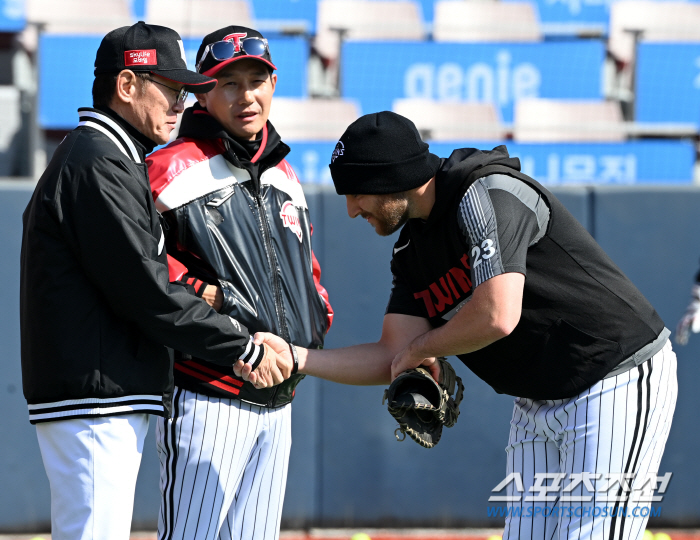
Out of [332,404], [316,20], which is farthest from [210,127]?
[316,20]

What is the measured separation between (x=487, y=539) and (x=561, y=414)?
7.55 ft

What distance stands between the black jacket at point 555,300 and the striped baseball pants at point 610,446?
62 millimetres

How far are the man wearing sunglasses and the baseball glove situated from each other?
42cm

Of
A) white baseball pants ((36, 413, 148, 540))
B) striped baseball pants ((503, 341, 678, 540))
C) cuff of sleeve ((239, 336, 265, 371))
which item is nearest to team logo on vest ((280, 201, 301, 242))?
cuff of sleeve ((239, 336, 265, 371))

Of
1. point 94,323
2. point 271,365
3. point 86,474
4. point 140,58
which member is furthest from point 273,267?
point 86,474

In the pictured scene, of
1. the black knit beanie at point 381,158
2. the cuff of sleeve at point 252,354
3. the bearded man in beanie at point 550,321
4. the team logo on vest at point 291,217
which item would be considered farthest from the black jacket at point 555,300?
the cuff of sleeve at point 252,354

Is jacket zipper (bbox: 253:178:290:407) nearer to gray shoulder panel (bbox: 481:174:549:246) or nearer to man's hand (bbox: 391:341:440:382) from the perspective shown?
man's hand (bbox: 391:341:440:382)

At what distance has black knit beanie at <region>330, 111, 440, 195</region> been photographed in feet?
7.93

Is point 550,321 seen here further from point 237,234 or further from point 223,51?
point 223,51

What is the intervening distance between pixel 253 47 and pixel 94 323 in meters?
1.16

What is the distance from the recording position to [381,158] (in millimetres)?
2412

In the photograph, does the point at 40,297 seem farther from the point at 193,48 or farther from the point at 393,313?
the point at 193,48

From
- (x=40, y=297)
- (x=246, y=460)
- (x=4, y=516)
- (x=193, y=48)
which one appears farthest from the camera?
(x=193, y=48)

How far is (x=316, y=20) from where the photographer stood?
302 inches
